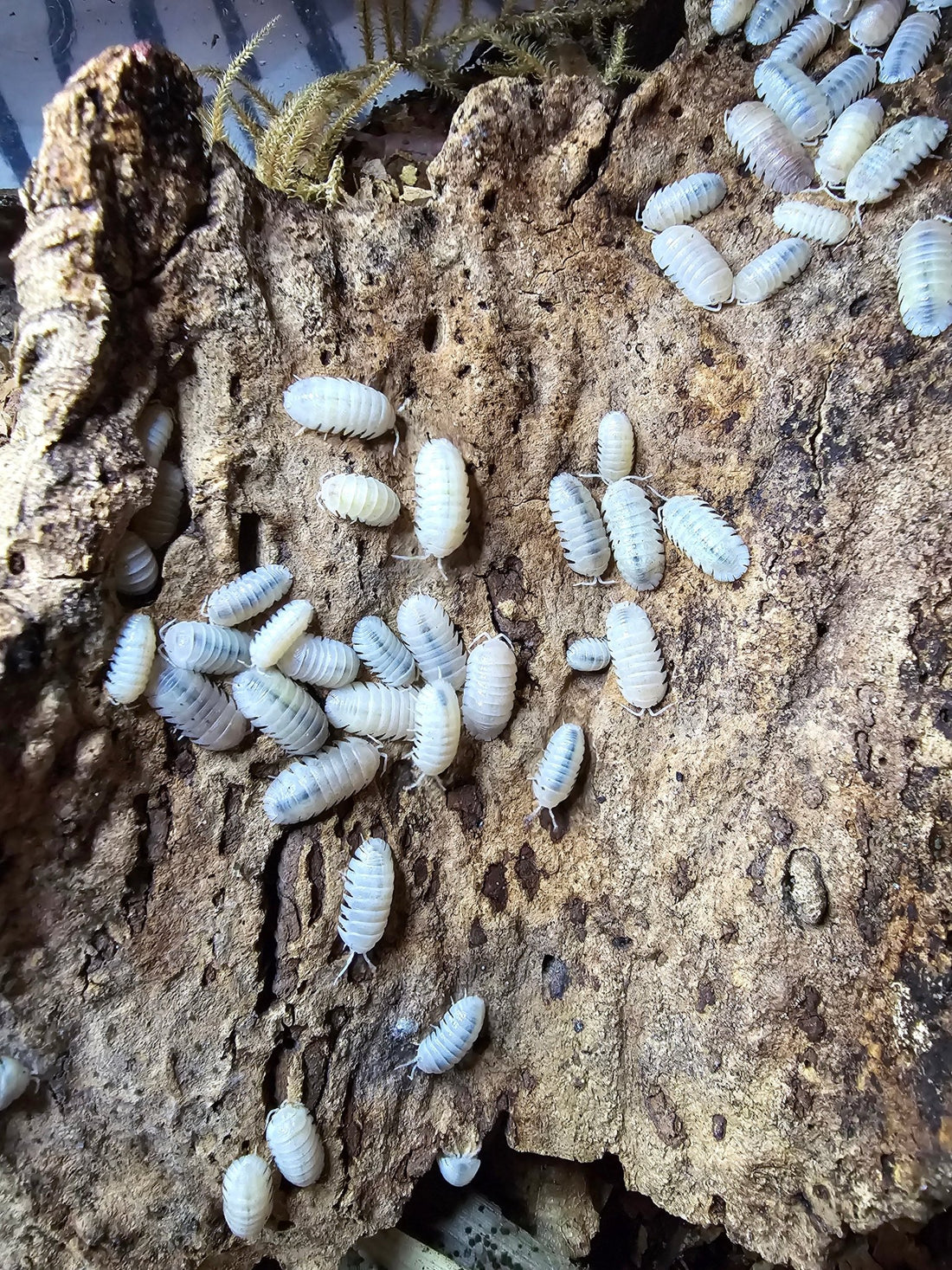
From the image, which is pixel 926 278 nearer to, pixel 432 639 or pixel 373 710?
pixel 432 639

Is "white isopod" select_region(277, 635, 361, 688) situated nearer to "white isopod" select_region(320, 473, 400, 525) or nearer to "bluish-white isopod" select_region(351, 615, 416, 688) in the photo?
"bluish-white isopod" select_region(351, 615, 416, 688)

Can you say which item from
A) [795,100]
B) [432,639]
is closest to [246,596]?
[432,639]

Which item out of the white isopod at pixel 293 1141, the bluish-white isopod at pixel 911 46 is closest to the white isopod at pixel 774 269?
the bluish-white isopod at pixel 911 46

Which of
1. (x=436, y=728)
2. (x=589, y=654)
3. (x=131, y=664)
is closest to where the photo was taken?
(x=131, y=664)

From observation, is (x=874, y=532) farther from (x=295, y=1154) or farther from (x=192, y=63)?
(x=192, y=63)

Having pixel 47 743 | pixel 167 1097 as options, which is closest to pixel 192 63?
pixel 47 743

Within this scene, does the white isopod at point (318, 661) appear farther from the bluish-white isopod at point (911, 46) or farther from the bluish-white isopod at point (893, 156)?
the bluish-white isopod at point (911, 46)
